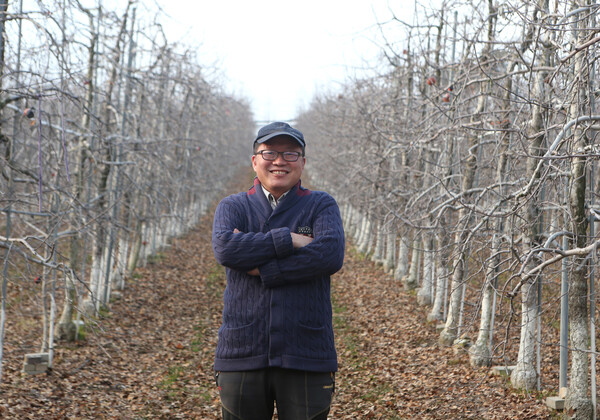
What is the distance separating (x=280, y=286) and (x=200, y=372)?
656 cm

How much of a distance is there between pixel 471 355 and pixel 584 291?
123 inches

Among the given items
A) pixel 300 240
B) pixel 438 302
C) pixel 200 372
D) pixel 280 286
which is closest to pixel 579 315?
pixel 300 240

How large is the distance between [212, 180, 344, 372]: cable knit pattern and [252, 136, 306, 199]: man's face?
10 cm

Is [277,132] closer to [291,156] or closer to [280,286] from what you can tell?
[291,156]

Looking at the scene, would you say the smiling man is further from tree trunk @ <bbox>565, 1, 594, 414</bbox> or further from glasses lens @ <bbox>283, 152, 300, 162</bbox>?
tree trunk @ <bbox>565, 1, 594, 414</bbox>

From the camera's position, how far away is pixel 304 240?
3.15 meters

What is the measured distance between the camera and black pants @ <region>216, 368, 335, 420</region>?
9.45 feet

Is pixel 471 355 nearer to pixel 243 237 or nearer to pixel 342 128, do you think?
pixel 243 237

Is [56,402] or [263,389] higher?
[263,389]

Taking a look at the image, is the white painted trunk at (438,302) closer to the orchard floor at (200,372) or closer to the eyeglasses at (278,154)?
the orchard floor at (200,372)

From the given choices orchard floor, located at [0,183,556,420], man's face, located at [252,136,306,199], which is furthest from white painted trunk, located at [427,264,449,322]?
man's face, located at [252,136,306,199]

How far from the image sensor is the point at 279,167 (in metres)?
3.14

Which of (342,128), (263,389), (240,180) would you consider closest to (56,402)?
(263,389)

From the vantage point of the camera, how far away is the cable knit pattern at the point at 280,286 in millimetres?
2926
